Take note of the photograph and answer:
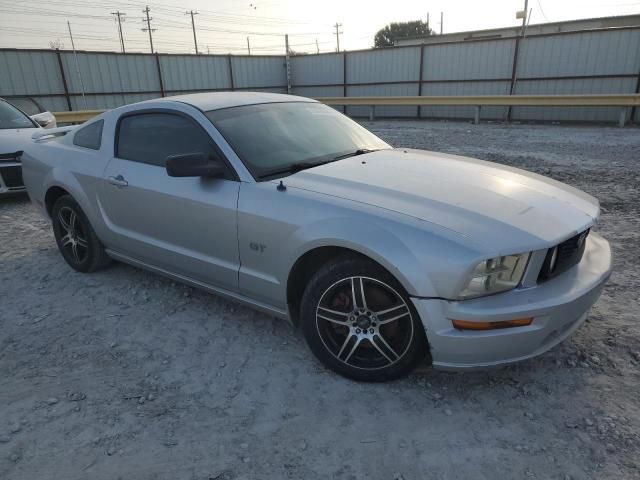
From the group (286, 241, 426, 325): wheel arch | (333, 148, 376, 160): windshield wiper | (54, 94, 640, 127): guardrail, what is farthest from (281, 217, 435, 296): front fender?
(54, 94, 640, 127): guardrail

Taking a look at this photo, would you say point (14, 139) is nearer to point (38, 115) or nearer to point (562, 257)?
point (38, 115)

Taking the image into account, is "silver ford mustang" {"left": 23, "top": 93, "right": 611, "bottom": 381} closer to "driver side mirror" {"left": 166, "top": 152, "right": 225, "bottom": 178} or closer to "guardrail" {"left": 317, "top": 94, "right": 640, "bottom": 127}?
"driver side mirror" {"left": 166, "top": 152, "right": 225, "bottom": 178}

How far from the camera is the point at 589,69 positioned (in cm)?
1502

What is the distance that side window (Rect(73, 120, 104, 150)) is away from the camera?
3988mm

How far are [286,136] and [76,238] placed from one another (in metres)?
2.31

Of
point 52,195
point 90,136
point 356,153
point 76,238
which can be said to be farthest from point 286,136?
point 52,195

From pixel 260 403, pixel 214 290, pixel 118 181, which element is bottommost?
pixel 260 403

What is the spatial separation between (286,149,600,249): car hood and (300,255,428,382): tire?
1.30 feet

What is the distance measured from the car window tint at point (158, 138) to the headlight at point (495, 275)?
6.22 ft

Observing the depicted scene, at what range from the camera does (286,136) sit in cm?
336

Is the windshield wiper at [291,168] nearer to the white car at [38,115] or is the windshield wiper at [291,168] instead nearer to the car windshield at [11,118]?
the car windshield at [11,118]

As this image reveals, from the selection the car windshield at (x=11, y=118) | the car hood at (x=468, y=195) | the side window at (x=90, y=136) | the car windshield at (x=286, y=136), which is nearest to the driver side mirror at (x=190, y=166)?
the car windshield at (x=286, y=136)

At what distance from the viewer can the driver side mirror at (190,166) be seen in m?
2.88

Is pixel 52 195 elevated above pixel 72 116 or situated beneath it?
situated beneath
